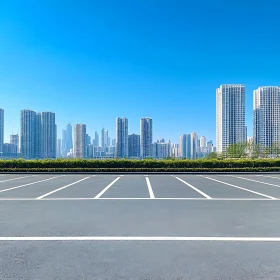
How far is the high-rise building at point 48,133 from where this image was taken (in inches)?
2280

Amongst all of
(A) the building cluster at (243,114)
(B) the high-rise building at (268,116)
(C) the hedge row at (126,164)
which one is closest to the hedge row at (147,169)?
(C) the hedge row at (126,164)

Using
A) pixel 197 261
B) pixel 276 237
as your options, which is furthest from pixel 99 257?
pixel 276 237

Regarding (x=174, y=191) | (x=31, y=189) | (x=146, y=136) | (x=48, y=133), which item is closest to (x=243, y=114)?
(x=146, y=136)

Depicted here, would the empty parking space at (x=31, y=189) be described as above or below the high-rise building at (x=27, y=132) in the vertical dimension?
below

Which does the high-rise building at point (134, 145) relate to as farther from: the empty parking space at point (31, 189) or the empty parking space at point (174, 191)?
the empty parking space at point (174, 191)

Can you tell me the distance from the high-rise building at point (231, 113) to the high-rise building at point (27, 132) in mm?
45416

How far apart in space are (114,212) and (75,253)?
106 inches

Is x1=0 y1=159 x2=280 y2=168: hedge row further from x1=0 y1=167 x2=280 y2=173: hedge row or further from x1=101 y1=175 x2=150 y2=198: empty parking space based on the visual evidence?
x1=101 y1=175 x2=150 y2=198: empty parking space

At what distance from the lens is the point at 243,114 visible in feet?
204

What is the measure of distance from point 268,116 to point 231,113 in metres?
9.22

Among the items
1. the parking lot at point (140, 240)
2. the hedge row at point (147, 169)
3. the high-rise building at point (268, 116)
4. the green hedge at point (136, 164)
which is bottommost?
the hedge row at point (147, 169)

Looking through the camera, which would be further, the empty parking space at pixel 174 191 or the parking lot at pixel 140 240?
the empty parking space at pixel 174 191

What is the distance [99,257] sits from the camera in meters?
3.77

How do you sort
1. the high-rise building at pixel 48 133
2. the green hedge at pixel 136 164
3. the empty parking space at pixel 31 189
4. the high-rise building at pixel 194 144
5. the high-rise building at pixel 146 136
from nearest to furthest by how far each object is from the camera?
the empty parking space at pixel 31 189
the green hedge at pixel 136 164
the high-rise building at pixel 48 133
the high-rise building at pixel 146 136
the high-rise building at pixel 194 144
